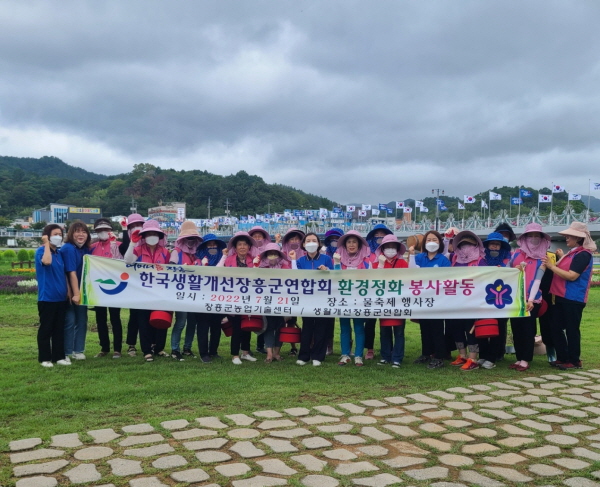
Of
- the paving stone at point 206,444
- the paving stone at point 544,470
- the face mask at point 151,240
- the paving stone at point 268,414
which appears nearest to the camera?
the paving stone at point 544,470

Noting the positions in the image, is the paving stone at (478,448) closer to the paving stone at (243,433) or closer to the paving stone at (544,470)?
the paving stone at (544,470)

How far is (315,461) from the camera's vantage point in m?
3.74

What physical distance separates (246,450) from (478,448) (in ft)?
5.85

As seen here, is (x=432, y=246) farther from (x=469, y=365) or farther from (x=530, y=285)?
(x=469, y=365)

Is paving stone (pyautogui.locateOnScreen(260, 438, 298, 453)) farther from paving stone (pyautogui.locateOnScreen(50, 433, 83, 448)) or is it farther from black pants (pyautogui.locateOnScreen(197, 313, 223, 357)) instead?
black pants (pyautogui.locateOnScreen(197, 313, 223, 357))

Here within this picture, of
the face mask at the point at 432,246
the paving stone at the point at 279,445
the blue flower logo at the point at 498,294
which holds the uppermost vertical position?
the face mask at the point at 432,246

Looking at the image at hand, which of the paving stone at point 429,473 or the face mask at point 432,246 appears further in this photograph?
the face mask at point 432,246

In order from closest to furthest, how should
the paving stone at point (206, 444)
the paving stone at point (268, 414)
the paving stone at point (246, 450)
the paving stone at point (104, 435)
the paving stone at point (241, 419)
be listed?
the paving stone at point (246, 450) < the paving stone at point (206, 444) < the paving stone at point (104, 435) < the paving stone at point (241, 419) < the paving stone at point (268, 414)

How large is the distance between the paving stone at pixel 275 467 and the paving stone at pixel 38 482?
1.32 meters

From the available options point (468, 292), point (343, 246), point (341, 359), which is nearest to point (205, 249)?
point (343, 246)

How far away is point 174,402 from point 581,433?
3.66m

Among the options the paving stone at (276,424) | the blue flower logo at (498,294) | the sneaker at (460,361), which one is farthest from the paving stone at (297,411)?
the blue flower logo at (498,294)

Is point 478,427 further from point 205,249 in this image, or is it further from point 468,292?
point 205,249

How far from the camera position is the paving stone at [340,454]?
3822 mm
